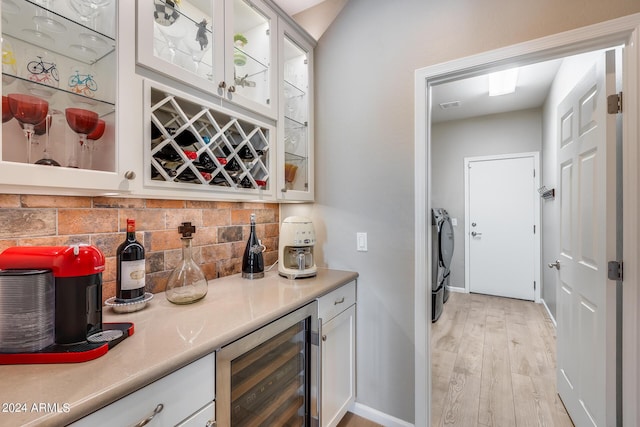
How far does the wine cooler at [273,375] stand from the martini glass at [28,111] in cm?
89

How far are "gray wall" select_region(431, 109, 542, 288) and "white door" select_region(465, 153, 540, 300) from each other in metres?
0.13

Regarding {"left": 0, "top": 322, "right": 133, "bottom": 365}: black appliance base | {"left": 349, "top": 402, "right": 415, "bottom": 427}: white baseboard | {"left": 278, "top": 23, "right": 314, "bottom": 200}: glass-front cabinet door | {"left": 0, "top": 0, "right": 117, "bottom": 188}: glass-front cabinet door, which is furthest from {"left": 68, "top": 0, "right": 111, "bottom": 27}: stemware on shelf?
{"left": 349, "top": 402, "right": 415, "bottom": 427}: white baseboard

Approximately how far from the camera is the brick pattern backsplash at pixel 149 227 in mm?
1040

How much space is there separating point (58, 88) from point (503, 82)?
3.81 m

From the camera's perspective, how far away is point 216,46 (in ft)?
4.43

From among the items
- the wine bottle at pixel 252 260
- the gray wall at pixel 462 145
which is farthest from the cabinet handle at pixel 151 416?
the gray wall at pixel 462 145

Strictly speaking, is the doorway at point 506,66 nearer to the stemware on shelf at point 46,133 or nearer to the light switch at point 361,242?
the light switch at point 361,242

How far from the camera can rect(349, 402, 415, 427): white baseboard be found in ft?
5.66

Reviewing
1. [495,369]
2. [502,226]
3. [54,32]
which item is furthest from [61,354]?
[502,226]

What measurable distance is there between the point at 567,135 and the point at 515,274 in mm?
2979

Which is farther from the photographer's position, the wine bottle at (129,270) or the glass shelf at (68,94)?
the wine bottle at (129,270)

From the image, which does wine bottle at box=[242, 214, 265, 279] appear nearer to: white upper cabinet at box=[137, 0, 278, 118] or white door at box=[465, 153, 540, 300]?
white upper cabinet at box=[137, 0, 278, 118]

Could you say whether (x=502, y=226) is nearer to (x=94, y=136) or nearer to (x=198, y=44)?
(x=198, y=44)

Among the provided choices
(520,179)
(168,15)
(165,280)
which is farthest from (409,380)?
(520,179)
